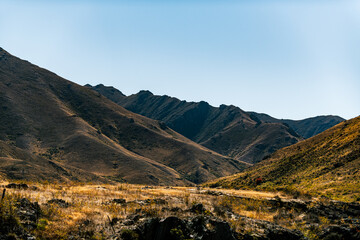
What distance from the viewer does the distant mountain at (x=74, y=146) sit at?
101 metres

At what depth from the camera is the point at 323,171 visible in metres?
53.7

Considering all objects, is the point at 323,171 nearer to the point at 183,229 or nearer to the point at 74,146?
the point at 183,229

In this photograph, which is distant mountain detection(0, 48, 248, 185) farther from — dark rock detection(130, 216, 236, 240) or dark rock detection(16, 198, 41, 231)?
dark rock detection(130, 216, 236, 240)

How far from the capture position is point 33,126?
14188 centimetres

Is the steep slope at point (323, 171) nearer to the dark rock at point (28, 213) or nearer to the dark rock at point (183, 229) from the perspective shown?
the dark rock at point (183, 229)

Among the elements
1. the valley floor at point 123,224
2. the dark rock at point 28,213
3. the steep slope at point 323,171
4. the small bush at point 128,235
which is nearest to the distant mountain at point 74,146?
the steep slope at point 323,171

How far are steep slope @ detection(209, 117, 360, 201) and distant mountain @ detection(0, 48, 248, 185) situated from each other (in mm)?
63402

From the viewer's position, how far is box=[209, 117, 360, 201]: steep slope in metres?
41.5

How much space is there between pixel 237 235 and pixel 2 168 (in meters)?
78.5

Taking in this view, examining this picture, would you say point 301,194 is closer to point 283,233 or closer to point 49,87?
point 283,233

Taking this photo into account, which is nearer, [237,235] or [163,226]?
→ [163,226]

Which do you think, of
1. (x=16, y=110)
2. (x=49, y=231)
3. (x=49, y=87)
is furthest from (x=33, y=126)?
(x=49, y=231)

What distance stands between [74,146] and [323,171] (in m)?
116

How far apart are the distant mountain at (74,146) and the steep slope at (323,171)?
6340 centimetres
